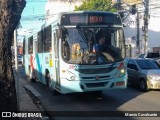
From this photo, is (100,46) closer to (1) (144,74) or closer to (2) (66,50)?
(2) (66,50)

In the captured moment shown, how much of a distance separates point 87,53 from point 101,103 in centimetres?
190

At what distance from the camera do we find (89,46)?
1245cm

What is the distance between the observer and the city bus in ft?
40.4

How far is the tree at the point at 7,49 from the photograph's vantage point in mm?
7379

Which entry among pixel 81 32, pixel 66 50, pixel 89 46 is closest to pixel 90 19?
pixel 81 32

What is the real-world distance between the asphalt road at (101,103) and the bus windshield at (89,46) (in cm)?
157

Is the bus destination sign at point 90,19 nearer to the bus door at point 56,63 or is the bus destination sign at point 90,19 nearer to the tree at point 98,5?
the bus door at point 56,63

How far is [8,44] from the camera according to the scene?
756 centimetres

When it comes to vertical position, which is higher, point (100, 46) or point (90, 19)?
point (90, 19)

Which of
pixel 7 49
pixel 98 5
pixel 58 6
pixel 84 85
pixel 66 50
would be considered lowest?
pixel 84 85

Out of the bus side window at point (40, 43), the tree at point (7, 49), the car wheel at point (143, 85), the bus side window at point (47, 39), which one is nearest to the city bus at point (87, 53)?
the bus side window at point (47, 39)

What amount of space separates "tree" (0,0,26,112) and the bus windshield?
15.6 feet

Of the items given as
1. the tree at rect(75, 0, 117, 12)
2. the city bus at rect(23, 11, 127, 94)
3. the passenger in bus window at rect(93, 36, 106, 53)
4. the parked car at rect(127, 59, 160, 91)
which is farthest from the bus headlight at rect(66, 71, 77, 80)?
the tree at rect(75, 0, 117, 12)

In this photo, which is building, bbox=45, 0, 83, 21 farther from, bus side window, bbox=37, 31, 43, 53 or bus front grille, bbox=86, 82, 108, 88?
bus front grille, bbox=86, 82, 108, 88
